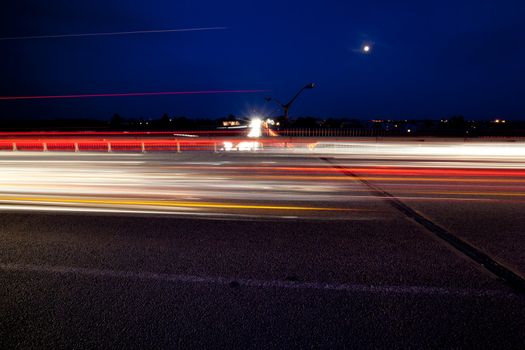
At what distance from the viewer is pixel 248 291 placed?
346cm

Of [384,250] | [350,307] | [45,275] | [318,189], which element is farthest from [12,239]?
[318,189]

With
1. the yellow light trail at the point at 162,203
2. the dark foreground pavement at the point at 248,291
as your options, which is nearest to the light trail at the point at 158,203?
the yellow light trail at the point at 162,203

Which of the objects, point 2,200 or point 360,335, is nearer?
Answer: point 360,335

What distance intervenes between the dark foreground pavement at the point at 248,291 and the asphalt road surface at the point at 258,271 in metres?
0.02

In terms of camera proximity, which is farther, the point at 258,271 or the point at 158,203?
the point at 158,203

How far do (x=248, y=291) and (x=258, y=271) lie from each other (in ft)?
1.57

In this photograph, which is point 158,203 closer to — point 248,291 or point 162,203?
point 162,203

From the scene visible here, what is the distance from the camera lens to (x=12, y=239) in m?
5.06

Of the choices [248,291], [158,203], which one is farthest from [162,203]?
[248,291]

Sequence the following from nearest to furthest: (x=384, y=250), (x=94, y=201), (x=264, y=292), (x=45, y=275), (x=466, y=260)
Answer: (x=264, y=292)
(x=45, y=275)
(x=466, y=260)
(x=384, y=250)
(x=94, y=201)

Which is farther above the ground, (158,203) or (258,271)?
(158,203)

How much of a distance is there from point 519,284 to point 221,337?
138 inches

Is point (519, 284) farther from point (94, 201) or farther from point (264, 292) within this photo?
point (94, 201)

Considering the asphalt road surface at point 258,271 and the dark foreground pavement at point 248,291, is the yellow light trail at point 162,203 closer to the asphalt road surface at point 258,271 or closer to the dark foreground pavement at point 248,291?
the asphalt road surface at point 258,271
